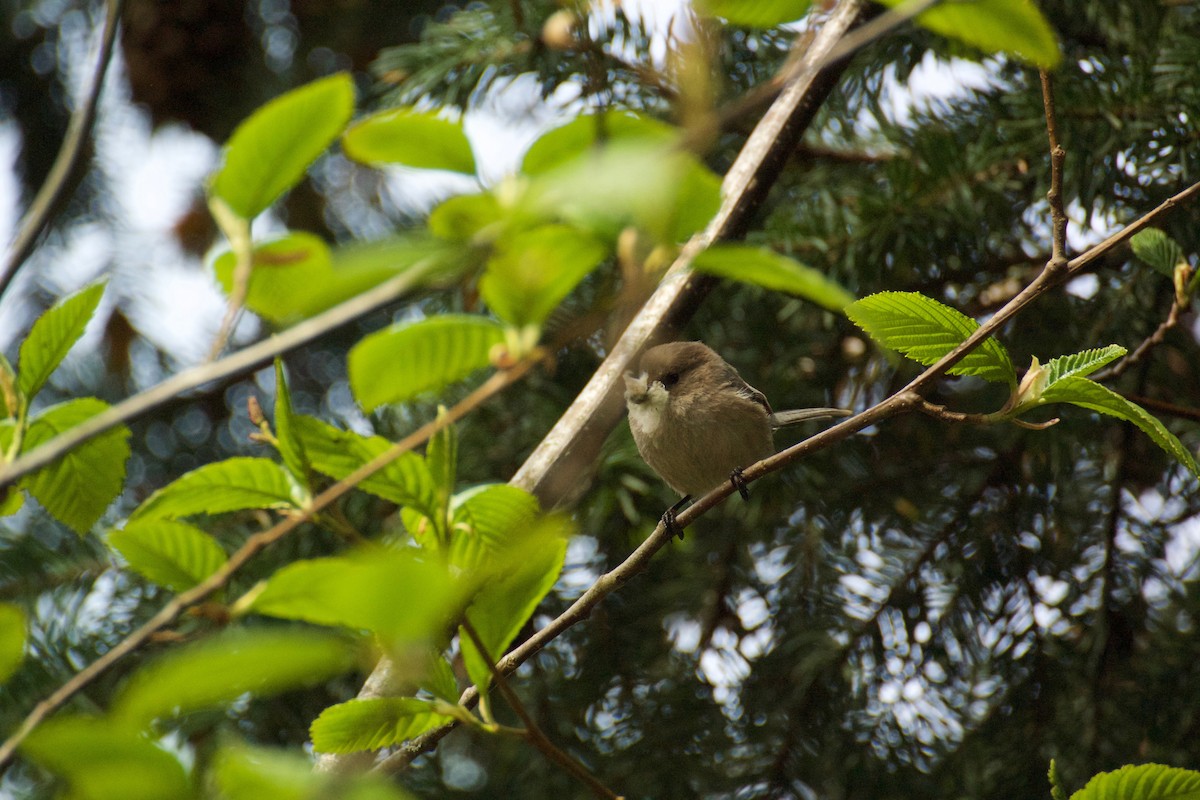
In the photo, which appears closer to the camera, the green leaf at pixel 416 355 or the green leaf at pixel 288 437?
the green leaf at pixel 416 355

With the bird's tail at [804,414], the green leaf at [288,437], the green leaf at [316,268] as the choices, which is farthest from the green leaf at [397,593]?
the bird's tail at [804,414]

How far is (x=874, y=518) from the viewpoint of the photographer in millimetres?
1775

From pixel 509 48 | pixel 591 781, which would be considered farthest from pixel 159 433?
pixel 591 781

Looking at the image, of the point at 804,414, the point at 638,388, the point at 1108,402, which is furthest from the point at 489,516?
the point at 638,388

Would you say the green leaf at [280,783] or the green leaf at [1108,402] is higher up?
the green leaf at [1108,402]

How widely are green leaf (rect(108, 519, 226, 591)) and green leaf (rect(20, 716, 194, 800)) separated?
214mm

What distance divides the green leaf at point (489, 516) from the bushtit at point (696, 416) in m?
1.21

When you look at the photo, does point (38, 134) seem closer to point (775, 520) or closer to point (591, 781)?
point (775, 520)

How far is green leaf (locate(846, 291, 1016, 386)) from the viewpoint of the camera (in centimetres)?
86

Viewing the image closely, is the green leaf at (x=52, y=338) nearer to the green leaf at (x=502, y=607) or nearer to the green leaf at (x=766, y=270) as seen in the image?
the green leaf at (x=502, y=607)

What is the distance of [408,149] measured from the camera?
55 centimetres

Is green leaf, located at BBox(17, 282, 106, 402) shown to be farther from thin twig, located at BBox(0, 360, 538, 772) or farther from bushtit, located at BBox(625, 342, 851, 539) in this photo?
bushtit, located at BBox(625, 342, 851, 539)

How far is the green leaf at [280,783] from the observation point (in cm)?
44

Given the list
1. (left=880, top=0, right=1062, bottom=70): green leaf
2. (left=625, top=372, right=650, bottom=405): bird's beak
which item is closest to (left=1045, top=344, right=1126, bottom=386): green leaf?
(left=880, top=0, right=1062, bottom=70): green leaf
